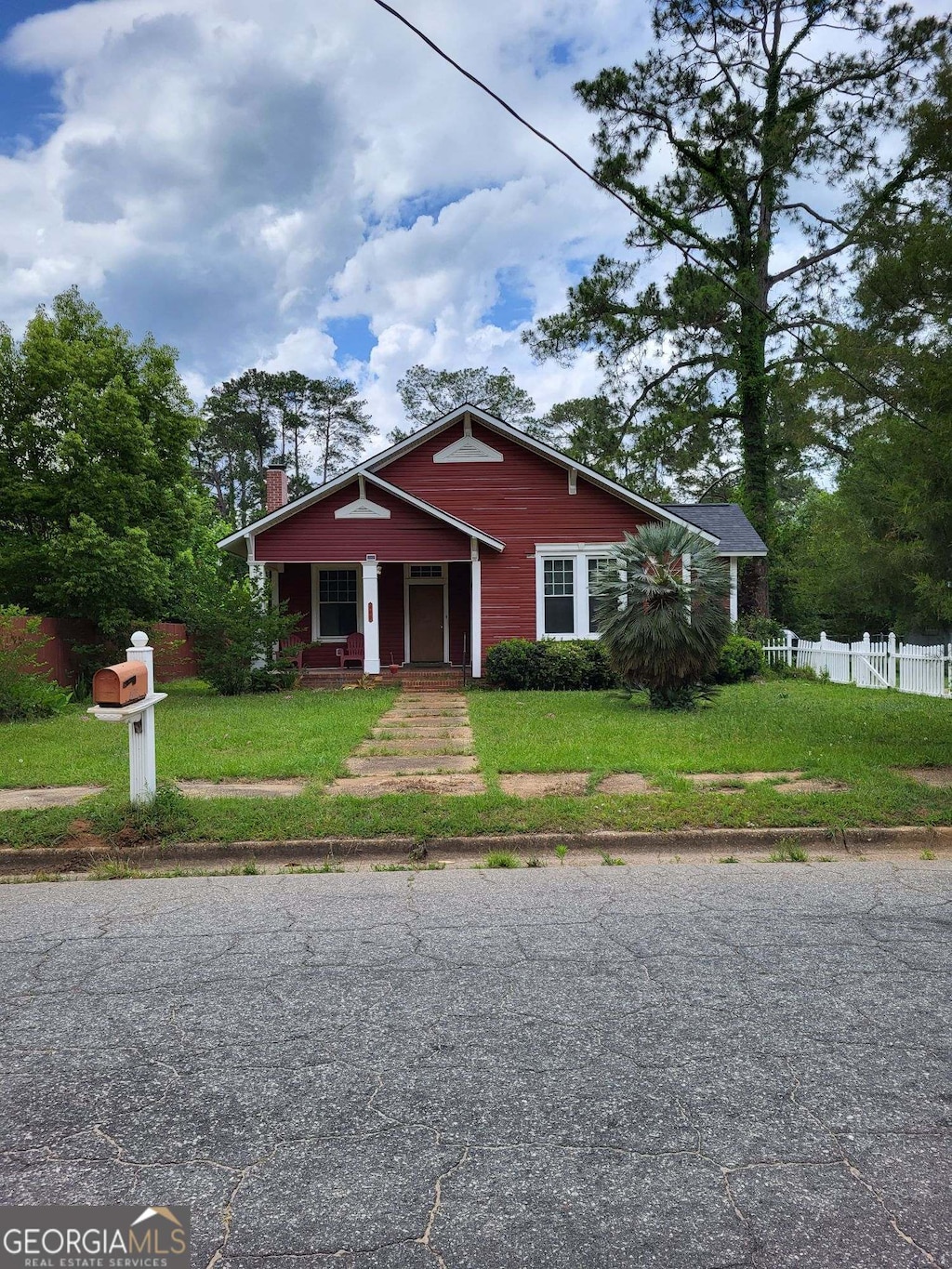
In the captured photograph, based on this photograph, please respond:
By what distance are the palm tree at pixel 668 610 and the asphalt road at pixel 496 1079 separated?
28.7ft

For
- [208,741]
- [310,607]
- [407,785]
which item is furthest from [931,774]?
[310,607]

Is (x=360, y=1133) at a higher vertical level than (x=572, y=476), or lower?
lower

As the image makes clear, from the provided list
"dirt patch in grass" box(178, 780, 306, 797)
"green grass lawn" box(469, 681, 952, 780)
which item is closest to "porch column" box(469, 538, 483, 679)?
"green grass lawn" box(469, 681, 952, 780)

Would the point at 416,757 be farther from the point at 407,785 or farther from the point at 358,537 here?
the point at 358,537

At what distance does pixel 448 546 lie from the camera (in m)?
19.1

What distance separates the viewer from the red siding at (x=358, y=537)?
62.2 ft

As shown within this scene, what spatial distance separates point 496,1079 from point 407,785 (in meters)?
5.32

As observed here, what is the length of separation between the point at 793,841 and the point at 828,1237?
4.70 meters

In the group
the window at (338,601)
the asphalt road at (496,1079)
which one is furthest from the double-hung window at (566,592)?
the asphalt road at (496,1079)

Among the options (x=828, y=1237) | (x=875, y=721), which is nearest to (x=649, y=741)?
(x=875, y=721)

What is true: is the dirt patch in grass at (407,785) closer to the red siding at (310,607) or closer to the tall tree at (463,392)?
the red siding at (310,607)

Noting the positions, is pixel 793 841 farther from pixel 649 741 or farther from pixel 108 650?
pixel 108 650

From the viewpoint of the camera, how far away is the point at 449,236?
27.7m

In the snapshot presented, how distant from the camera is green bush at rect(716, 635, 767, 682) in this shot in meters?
19.9
